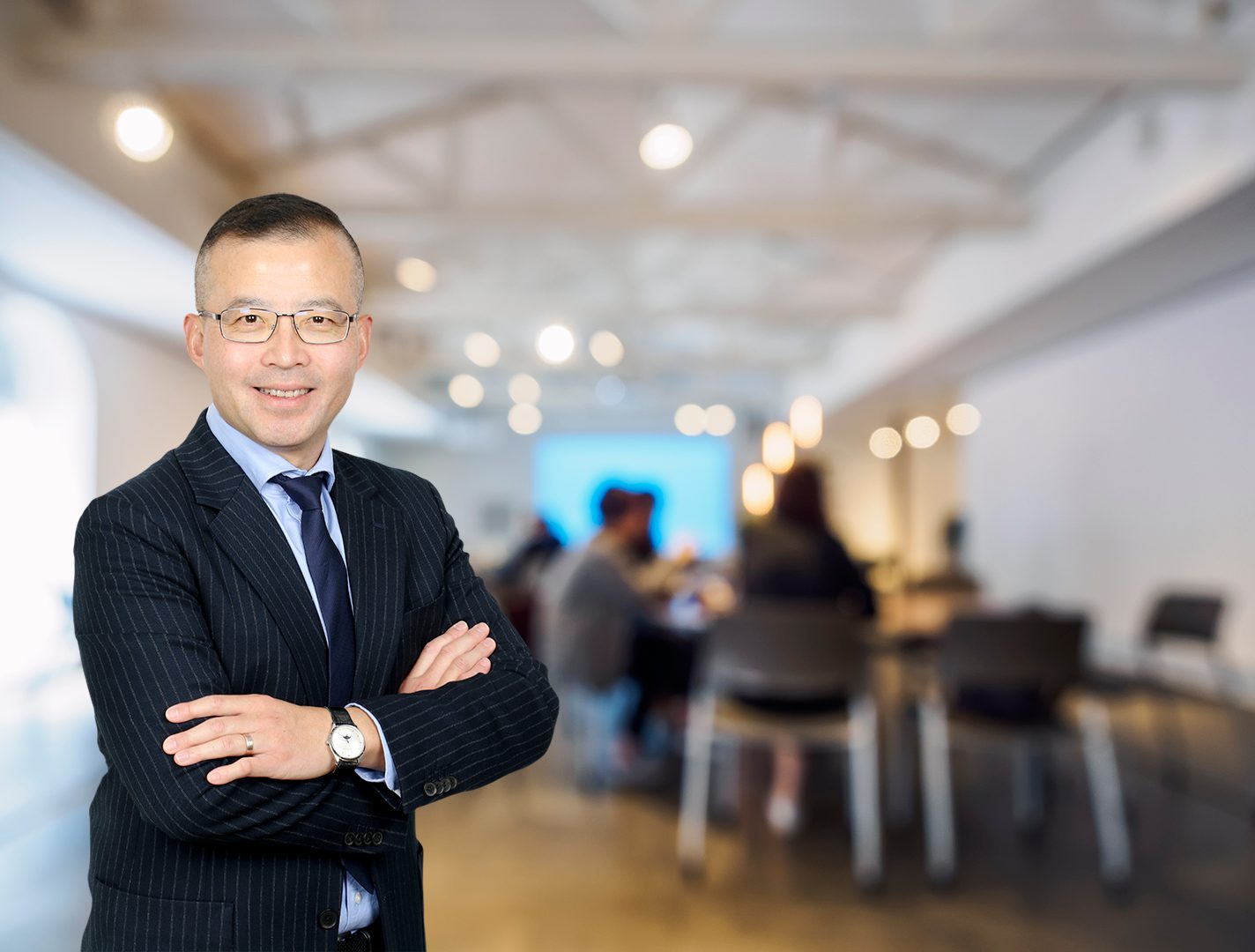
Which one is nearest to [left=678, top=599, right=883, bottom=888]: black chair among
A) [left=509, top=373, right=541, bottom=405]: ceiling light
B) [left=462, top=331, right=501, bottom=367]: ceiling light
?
[left=462, top=331, right=501, bottom=367]: ceiling light

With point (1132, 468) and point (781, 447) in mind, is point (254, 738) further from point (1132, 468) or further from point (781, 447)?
point (1132, 468)

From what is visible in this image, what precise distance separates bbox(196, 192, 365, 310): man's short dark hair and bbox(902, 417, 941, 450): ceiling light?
14.4 m

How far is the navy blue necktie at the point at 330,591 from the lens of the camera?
106 centimetres

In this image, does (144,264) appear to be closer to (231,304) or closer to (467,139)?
(231,304)

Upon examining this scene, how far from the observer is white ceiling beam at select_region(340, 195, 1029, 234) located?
6215mm

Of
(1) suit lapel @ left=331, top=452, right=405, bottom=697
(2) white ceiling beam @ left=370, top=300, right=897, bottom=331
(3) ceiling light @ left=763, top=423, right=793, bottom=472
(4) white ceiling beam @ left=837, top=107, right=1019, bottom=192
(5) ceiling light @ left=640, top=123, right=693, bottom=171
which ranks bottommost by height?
(1) suit lapel @ left=331, top=452, right=405, bottom=697

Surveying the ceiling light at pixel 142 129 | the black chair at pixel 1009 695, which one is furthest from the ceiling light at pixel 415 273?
the ceiling light at pixel 142 129

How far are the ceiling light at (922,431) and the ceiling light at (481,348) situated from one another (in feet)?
20.9

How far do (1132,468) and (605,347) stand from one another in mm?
6035

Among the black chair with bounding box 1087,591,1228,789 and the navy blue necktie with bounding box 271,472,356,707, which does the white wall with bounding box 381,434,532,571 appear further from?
the navy blue necktie with bounding box 271,472,356,707

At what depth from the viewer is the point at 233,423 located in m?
1.02

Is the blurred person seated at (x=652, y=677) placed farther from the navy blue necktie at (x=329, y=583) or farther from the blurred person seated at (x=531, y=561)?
the navy blue necktie at (x=329, y=583)

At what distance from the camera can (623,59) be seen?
390 cm

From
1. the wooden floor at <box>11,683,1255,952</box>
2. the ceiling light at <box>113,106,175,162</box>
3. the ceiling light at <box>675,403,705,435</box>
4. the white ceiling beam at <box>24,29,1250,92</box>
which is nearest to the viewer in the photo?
the ceiling light at <box>113,106,175,162</box>
